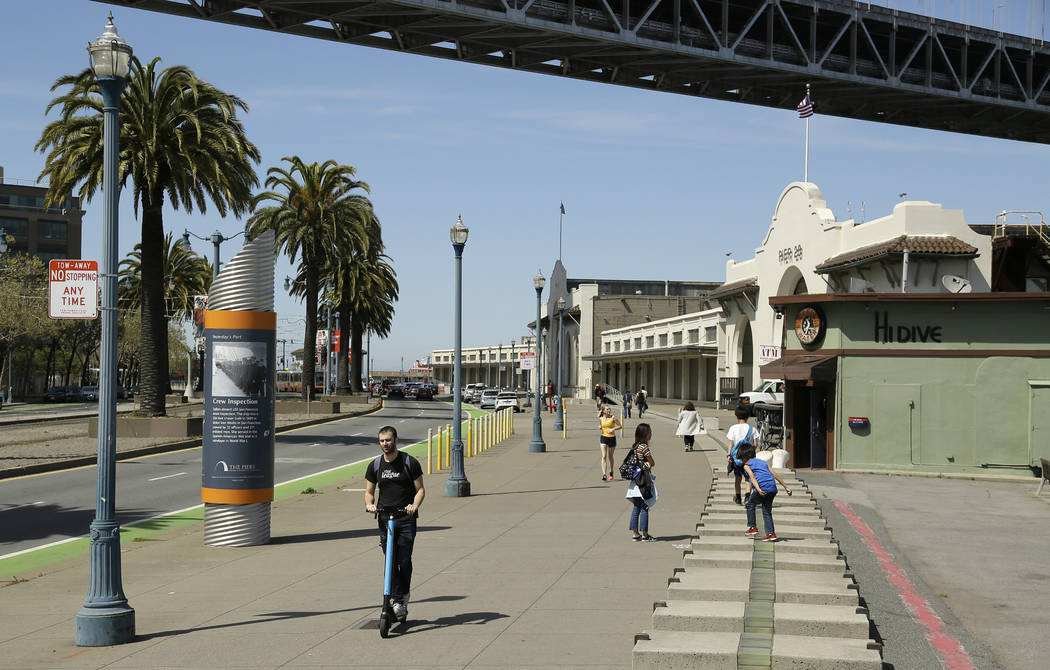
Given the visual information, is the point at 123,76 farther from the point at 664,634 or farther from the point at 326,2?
the point at 326,2

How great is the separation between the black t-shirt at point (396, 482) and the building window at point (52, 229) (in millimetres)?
Answer: 120448

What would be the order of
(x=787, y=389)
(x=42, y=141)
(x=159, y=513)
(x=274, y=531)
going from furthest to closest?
(x=42, y=141), (x=787, y=389), (x=159, y=513), (x=274, y=531)

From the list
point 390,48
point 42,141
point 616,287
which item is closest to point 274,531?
point 42,141

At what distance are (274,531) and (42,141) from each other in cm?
2339

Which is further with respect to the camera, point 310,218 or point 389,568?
point 310,218

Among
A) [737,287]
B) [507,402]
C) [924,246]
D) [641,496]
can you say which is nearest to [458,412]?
[641,496]

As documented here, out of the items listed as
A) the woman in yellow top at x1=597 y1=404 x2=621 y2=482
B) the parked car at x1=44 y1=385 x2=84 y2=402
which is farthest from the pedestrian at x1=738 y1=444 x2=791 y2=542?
the parked car at x1=44 y1=385 x2=84 y2=402

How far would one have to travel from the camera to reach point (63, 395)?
87.7m

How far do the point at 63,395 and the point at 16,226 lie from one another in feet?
123

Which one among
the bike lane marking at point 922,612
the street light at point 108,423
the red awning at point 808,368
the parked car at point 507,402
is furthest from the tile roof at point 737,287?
the street light at point 108,423

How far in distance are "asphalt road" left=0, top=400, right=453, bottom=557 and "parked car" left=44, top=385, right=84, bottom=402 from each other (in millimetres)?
57532

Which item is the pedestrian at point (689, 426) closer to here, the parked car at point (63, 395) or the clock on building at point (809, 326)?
the clock on building at point (809, 326)

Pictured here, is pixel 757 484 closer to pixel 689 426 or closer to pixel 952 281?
pixel 689 426

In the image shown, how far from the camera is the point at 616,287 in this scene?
145750 millimetres
